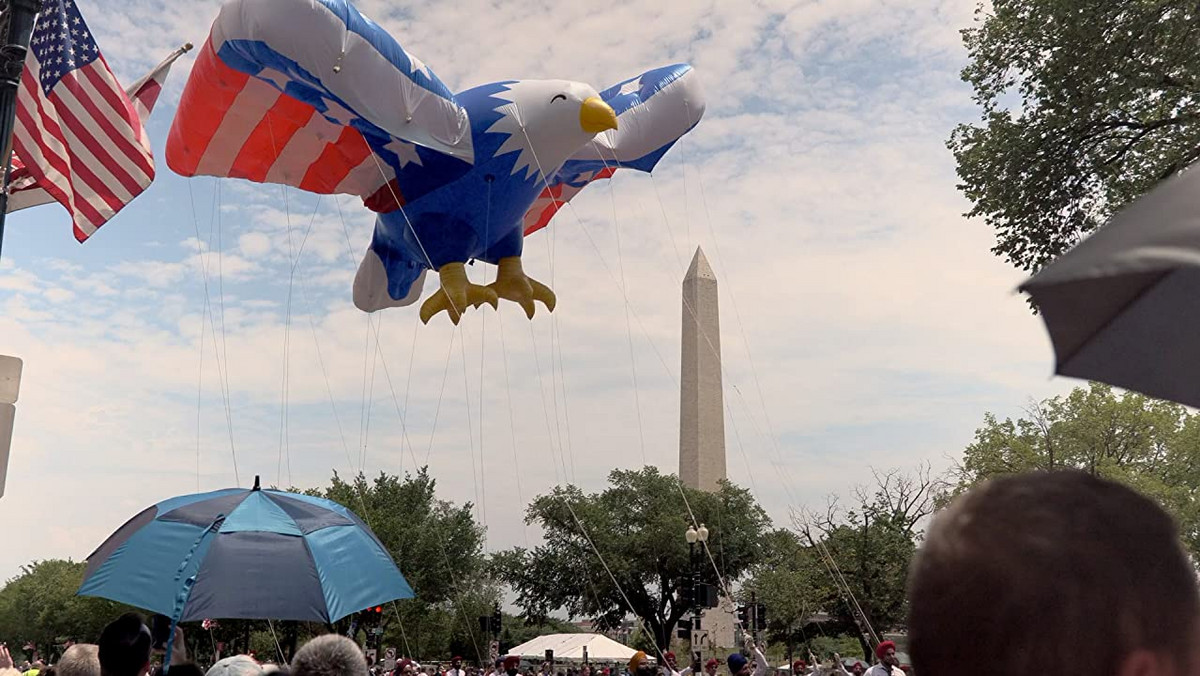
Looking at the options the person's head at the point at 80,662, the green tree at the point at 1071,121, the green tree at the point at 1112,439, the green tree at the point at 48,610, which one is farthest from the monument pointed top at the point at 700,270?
the green tree at the point at 48,610

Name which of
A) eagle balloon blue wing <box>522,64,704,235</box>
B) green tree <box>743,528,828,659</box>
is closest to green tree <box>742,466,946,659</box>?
green tree <box>743,528,828,659</box>

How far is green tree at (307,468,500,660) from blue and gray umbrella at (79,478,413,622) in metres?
39.8

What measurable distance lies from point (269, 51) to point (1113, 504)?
10.6 m

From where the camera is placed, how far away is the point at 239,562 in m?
5.36

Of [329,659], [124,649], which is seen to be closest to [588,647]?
[124,649]

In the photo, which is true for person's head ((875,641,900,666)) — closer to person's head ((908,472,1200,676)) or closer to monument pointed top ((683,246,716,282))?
person's head ((908,472,1200,676))

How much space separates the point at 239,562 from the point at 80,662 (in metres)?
1.05

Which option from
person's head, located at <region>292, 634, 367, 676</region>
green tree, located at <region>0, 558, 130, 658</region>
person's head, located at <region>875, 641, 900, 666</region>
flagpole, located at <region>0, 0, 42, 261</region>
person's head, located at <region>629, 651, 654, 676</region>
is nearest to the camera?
person's head, located at <region>292, 634, 367, 676</region>

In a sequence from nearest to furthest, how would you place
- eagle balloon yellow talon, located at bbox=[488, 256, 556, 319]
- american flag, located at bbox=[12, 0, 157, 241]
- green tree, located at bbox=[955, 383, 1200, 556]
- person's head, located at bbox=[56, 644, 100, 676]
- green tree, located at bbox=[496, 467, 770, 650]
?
person's head, located at bbox=[56, 644, 100, 676]
american flag, located at bbox=[12, 0, 157, 241]
eagle balloon yellow talon, located at bbox=[488, 256, 556, 319]
green tree, located at bbox=[955, 383, 1200, 556]
green tree, located at bbox=[496, 467, 770, 650]

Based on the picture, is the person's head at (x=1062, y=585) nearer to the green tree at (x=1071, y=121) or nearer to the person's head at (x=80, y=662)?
the person's head at (x=80, y=662)

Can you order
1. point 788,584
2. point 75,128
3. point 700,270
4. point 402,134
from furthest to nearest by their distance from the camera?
point 788,584 → point 700,270 → point 402,134 → point 75,128

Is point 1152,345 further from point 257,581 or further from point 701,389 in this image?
point 701,389

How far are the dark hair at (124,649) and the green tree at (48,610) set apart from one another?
68.3 metres

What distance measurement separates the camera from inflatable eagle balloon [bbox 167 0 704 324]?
421 inches
